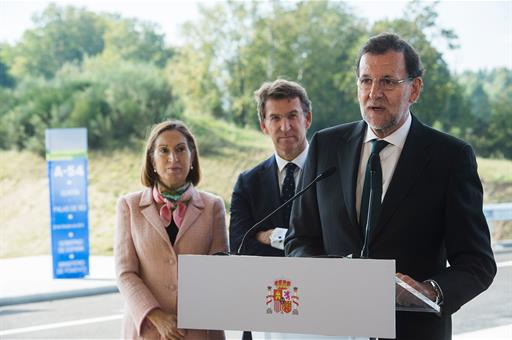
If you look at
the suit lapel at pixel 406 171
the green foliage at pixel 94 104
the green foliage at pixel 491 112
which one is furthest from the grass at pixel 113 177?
the suit lapel at pixel 406 171

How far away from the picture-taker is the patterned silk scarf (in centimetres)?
297

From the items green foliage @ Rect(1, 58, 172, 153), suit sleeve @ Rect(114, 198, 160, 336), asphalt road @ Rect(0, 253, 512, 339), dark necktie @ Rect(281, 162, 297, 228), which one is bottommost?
asphalt road @ Rect(0, 253, 512, 339)

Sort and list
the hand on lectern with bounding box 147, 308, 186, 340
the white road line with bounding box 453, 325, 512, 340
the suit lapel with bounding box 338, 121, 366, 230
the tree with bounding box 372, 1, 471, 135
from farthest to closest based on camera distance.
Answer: the tree with bounding box 372, 1, 471, 135, the white road line with bounding box 453, 325, 512, 340, the hand on lectern with bounding box 147, 308, 186, 340, the suit lapel with bounding box 338, 121, 366, 230

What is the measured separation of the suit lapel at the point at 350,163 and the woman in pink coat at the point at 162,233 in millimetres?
811

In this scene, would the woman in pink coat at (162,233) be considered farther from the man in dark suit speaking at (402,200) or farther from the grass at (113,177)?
the grass at (113,177)

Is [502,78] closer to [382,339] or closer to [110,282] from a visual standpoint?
[110,282]

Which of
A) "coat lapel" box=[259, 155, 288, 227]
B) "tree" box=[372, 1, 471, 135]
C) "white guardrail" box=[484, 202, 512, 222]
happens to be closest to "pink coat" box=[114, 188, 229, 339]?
"coat lapel" box=[259, 155, 288, 227]

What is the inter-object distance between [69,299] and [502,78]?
1007 centimetres

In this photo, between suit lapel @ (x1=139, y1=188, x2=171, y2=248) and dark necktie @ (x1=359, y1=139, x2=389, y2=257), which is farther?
suit lapel @ (x1=139, y1=188, x2=171, y2=248)

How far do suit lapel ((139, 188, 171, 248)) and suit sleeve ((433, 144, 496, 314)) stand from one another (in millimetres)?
1130

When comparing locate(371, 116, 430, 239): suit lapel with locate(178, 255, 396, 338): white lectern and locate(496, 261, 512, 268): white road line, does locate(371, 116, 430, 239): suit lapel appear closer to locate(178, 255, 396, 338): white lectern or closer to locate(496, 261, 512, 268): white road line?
locate(178, 255, 396, 338): white lectern

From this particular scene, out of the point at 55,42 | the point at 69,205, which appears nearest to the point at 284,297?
the point at 69,205

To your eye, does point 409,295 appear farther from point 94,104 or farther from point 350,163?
point 94,104

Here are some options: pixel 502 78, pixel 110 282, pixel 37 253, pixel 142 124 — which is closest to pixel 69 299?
pixel 110 282
